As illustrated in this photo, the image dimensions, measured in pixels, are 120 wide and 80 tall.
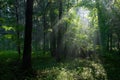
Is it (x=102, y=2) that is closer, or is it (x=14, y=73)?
(x=14, y=73)

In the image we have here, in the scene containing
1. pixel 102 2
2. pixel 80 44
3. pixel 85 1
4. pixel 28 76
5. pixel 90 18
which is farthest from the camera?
pixel 90 18

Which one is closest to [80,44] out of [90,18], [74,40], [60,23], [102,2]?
[74,40]

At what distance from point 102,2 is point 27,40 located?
2253 centimetres

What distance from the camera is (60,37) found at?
23328 mm

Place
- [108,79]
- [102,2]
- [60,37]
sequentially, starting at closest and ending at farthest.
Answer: [108,79]
[60,37]
[102,2]

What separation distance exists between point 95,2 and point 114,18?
4692 millimetres

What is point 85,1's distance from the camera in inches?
1172

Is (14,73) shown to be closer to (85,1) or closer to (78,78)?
(78,78)

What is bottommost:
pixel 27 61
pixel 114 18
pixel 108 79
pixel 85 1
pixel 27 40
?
pixel 108 79

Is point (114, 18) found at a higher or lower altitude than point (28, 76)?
higher

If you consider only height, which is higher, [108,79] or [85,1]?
[85,1]

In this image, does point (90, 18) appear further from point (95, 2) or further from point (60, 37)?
point (60, 37)

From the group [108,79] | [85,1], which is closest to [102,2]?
[85,1]

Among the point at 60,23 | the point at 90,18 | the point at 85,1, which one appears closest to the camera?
the point at 60,23
